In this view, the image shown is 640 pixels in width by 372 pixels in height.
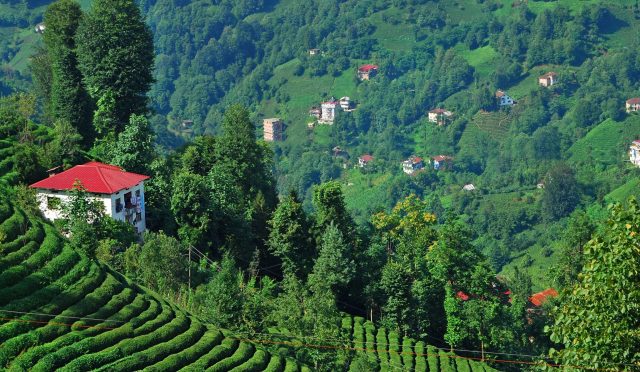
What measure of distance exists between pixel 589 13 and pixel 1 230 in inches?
4837

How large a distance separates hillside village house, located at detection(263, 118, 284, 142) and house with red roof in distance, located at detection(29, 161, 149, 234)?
94.0 meters

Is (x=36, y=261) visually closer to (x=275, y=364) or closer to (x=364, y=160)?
(x=275, y=364)

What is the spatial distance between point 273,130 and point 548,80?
36.3 metres

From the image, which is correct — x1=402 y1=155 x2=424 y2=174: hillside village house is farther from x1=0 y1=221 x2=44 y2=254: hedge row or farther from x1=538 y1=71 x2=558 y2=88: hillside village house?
x1=0 y1=221 x2=44 y2=254: hedge row

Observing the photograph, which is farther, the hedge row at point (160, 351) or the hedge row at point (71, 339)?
the hedge row at point (160, 351)

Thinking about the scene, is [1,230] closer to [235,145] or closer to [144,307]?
[144,307]

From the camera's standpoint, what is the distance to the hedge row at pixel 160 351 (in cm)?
2202

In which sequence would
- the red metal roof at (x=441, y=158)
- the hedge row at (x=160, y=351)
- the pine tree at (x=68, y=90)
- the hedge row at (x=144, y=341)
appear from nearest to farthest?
the hedge row at (x=144, y=341) → the hedge row at (x=160, y=351) → the pine tree at (x=68, y=90) → the red metal roof at (x=441, y=158)

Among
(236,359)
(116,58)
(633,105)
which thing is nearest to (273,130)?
(633,105)

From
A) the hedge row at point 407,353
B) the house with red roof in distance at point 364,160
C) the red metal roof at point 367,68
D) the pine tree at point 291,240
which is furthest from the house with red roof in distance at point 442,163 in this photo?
the hedge row at point 407,353

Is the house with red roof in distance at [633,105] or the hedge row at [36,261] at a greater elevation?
the hedge row at [36,261]

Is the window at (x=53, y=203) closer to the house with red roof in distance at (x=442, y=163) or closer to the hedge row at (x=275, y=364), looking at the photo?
the hedge row at (x=275, y=364)

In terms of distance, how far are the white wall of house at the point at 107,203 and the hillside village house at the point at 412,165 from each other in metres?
79.9

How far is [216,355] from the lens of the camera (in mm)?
24297
